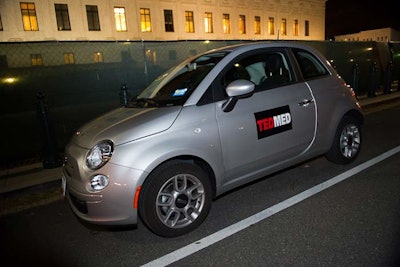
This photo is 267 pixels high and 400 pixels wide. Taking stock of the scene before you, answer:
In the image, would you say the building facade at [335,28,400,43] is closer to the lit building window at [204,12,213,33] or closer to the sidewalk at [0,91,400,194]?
the lit building window at [204,12,213,33]

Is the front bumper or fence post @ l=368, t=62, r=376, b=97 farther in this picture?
fence post @ l=368, t=62, r=376, b=97

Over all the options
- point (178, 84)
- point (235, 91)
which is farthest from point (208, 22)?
point (235, 91)

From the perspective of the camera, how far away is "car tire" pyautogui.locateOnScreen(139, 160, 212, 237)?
2838 millimetres

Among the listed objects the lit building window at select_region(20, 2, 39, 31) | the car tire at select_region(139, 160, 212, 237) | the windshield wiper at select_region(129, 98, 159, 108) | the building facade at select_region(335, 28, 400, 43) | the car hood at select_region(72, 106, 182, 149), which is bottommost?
the car tire at select_region(139, 160, 212, 237)

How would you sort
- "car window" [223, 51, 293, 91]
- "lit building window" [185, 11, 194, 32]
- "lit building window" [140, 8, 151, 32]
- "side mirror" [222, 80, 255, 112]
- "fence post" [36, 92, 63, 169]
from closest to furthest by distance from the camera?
"side mirror" [222, 80, 255, 112] → "car window" [223, 51, 293, 91] → "fence post" [36, 92, 63, 169] → "lit building window" [140, 8, 151, 32] → "lit building window" [185, 11, 194, 32]

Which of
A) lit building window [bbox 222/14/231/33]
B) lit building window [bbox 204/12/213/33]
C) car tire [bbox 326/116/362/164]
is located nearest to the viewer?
car tire [bbox 326/116/362/164]

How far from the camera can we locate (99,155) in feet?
9.21

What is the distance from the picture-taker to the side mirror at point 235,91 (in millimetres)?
3139

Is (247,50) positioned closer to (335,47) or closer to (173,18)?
(335,47)

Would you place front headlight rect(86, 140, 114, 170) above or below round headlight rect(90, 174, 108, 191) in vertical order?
above

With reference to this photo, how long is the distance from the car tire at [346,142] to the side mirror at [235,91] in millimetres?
1825

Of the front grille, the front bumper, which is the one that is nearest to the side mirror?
the front bumper

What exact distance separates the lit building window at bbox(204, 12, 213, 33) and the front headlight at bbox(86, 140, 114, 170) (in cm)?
4023

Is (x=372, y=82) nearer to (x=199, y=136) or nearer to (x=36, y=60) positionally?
(x=199, y=136)
